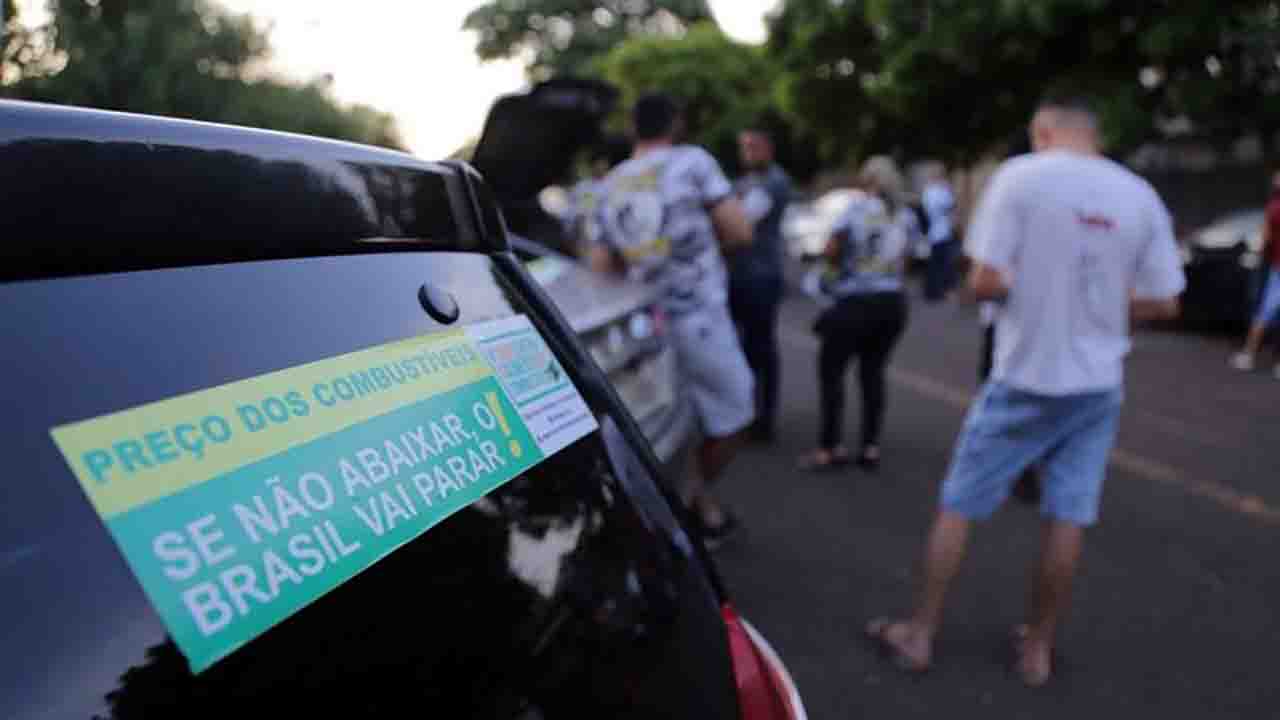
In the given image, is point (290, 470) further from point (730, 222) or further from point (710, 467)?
point (710, 467)

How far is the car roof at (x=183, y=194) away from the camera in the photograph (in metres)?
0.89

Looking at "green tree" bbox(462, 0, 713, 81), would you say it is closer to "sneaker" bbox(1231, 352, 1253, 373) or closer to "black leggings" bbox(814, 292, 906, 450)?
"sneaker" bbox(1231, 352, 1253, 373)

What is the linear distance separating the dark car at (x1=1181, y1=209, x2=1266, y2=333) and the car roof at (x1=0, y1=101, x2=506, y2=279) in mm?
11263

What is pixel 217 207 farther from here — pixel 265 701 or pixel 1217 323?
pixel 1217 323

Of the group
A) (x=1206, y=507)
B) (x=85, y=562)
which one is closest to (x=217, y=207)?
(x=85, y=562)

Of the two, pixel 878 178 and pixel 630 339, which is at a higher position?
pixel 878 178

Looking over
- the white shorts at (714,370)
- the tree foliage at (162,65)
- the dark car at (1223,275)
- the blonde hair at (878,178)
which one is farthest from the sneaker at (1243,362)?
the tree foliage at (162,65)

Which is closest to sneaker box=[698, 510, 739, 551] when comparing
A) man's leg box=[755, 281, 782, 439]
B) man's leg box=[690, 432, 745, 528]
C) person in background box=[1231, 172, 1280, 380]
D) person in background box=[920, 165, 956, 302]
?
man's leg box=[690, 432, 745, 528]

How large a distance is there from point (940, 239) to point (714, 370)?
11.4m

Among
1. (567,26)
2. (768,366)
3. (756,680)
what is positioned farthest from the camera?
(567,26)

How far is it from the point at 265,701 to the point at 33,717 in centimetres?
17

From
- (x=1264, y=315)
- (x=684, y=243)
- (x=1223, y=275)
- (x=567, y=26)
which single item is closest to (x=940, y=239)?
(x=1223, y=275)

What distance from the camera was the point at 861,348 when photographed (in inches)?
231

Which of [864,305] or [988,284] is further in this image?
[864,305]
